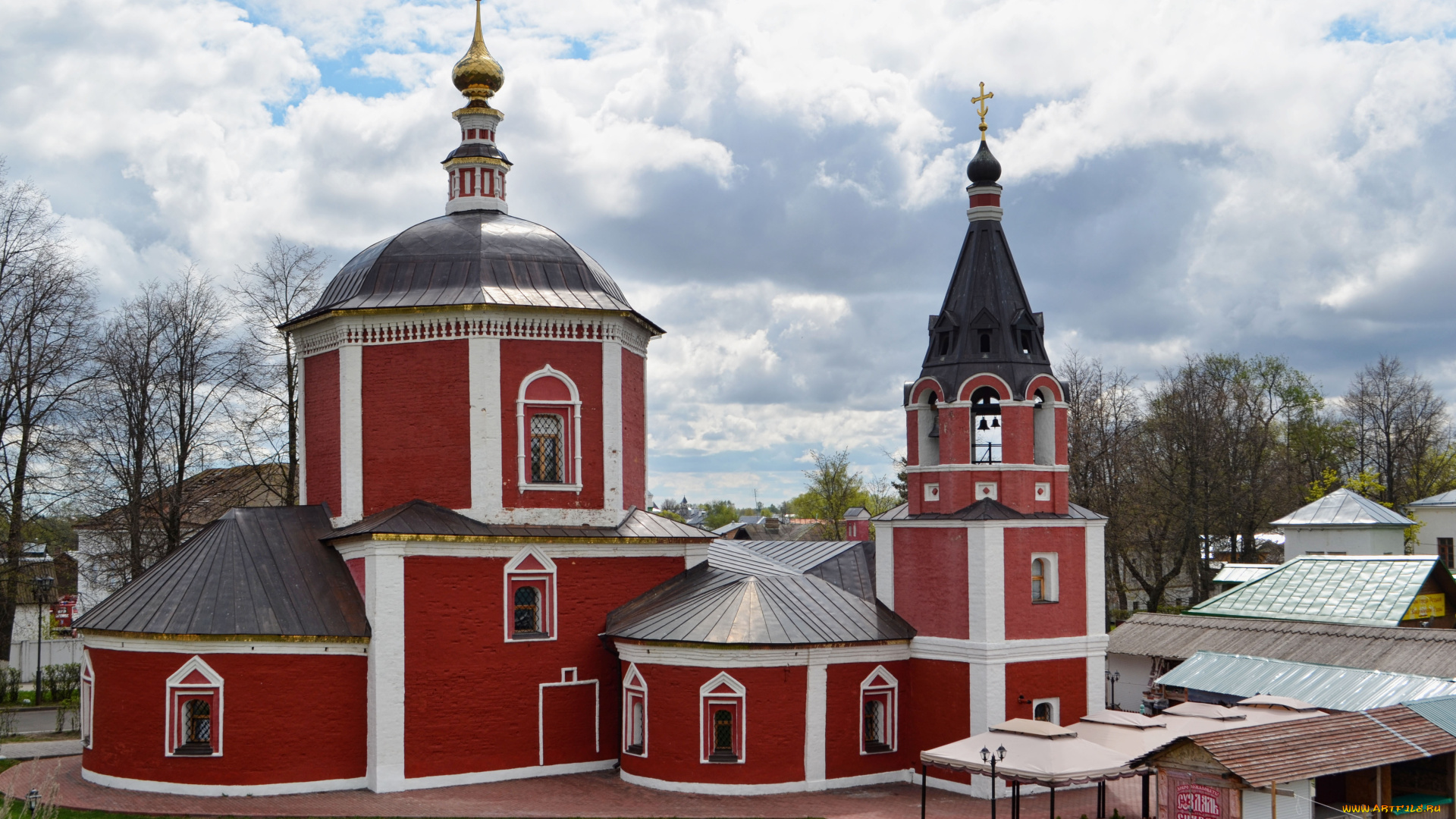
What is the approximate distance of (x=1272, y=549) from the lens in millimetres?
51250

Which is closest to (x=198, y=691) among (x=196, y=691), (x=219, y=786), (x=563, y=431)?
(x=196, y=691)

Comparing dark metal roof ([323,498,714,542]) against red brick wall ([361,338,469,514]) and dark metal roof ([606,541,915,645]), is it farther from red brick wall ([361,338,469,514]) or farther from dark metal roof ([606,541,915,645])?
dark metal roof ([606,541,915,645])

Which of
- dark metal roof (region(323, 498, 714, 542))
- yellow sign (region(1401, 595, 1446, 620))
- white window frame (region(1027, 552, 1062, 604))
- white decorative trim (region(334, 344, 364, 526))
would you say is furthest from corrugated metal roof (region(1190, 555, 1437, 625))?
white decorative trim (region(334, 344, 364, 526))

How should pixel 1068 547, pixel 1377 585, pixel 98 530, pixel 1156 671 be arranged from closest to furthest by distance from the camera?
pixel 1068 547, pixel 1377 585, pixel 1156 671, pixel 98 530

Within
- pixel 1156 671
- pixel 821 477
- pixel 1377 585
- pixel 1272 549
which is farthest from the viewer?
pixel 821 477

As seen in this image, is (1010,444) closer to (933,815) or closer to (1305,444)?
(933,815)

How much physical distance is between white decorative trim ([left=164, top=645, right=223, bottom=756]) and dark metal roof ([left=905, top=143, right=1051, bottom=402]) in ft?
40.1

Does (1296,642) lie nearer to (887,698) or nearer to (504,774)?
(887,698)

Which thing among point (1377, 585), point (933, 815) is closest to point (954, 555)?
point (933, 815)

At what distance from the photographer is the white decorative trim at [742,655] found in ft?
58.7

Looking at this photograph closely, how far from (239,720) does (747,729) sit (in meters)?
7.64

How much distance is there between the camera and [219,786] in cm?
1744

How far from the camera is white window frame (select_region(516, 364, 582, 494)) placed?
1989cm

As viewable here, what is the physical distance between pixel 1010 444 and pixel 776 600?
4.62 meters
